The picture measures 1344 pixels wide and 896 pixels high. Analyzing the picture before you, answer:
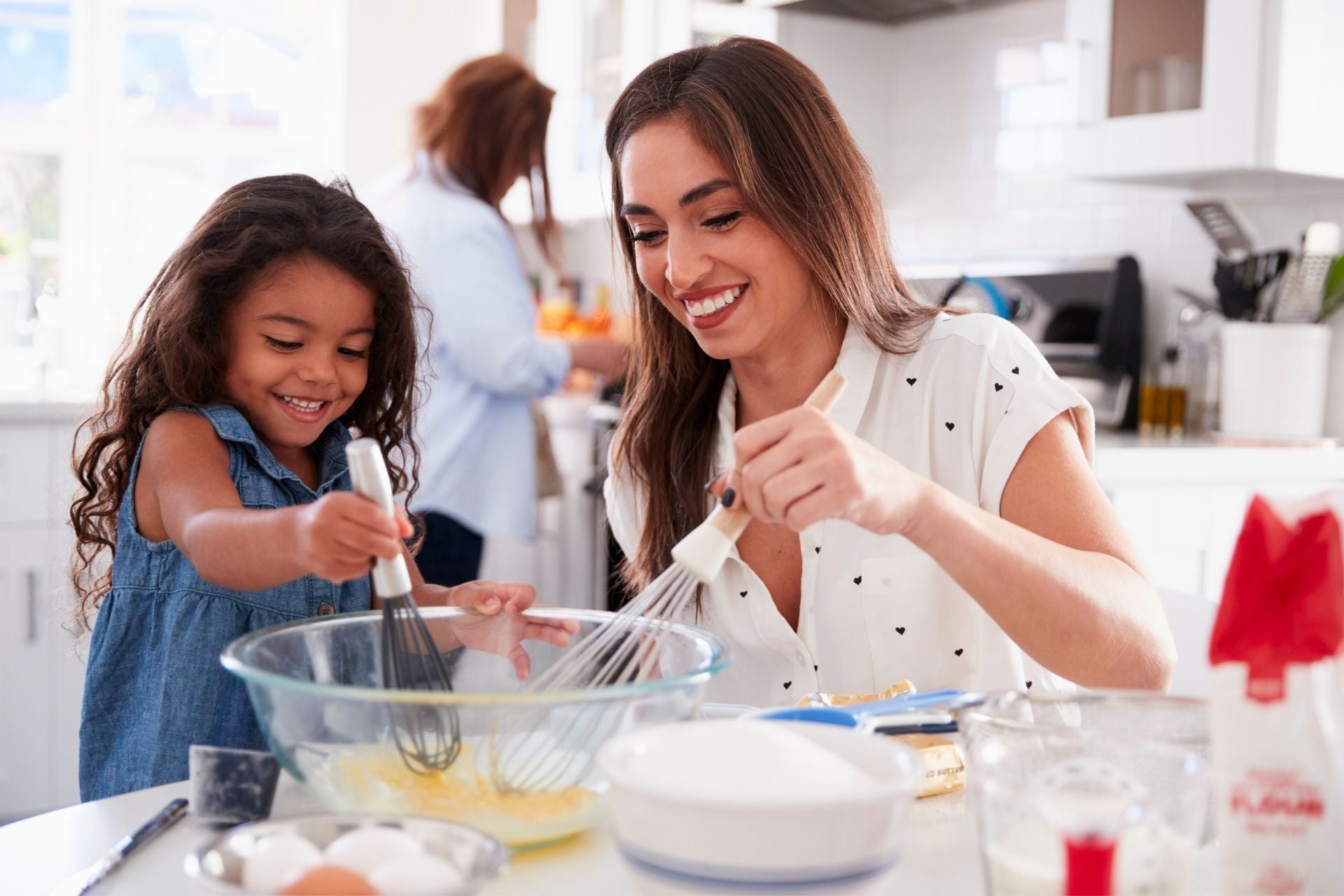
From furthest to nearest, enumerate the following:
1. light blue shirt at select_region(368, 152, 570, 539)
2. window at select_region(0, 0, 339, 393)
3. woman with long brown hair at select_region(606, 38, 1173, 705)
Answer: window at select_region(0, 0, 339, 393)
light blue shirt at select_region(368, 152, 570, 539)
woman with long brown hair at select_region(606, 38, 1173, 705)

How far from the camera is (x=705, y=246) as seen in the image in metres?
1.28

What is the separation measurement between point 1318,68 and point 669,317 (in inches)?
59.3

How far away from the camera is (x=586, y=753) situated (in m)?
0.73

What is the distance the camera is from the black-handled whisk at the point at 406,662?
70 centimetres

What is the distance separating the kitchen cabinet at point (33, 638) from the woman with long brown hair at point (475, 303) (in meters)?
0.87

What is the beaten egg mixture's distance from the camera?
72 cm

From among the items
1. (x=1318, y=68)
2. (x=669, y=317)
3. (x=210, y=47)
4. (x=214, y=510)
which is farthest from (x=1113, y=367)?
(x=210, y=47)

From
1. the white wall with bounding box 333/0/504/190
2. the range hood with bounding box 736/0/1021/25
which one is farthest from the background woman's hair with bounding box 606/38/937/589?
the white wall with bounding box 333/0/504/190

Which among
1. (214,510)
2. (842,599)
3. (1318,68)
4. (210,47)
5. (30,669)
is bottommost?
(30,669)

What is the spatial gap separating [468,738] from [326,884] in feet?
0.50

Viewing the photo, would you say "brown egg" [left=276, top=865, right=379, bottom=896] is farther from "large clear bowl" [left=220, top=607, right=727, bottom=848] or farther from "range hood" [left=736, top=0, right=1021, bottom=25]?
"range hood" [left=736, top=0, right=1021, bottom=25]

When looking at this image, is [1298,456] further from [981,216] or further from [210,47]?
[210,47]

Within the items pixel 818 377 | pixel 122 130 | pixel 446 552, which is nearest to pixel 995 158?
pixel 446 552

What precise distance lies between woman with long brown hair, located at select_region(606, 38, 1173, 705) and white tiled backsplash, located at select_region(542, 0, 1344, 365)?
4.72 ft
